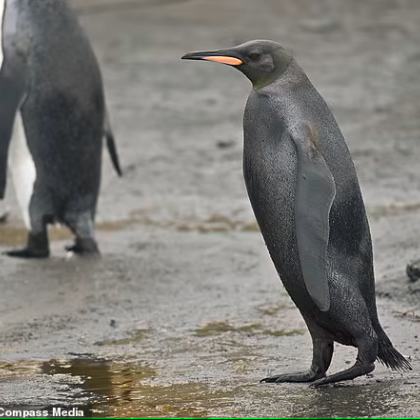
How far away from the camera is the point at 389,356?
15.8 feet

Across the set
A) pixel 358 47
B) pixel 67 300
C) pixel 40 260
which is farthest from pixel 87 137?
pixel 358 47

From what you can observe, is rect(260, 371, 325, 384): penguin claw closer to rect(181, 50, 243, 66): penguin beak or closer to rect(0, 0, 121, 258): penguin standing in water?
rect(181, 50, 243, 66): penguin beak

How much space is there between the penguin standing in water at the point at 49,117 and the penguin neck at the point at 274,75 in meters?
2.84

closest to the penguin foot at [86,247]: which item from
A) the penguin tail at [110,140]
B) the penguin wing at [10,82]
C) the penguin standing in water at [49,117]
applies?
the penguin standing in water at [49,117]

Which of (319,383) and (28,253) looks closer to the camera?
(319,383)

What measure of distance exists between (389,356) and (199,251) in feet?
10.1

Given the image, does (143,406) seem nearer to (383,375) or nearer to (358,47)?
(383,375)

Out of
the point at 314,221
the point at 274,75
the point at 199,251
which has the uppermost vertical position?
the point at 274,75

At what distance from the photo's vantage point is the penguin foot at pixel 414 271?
6281 millimetres

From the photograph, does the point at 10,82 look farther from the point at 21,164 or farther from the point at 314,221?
the point at 314,221

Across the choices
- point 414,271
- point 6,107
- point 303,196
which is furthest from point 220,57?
point 6,107

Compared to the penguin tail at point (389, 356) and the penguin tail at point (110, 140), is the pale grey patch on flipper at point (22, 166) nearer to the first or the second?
the penguin tail at point (110, 140)

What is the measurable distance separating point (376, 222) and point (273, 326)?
227 centimetres

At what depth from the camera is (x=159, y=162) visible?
9.99 metres
